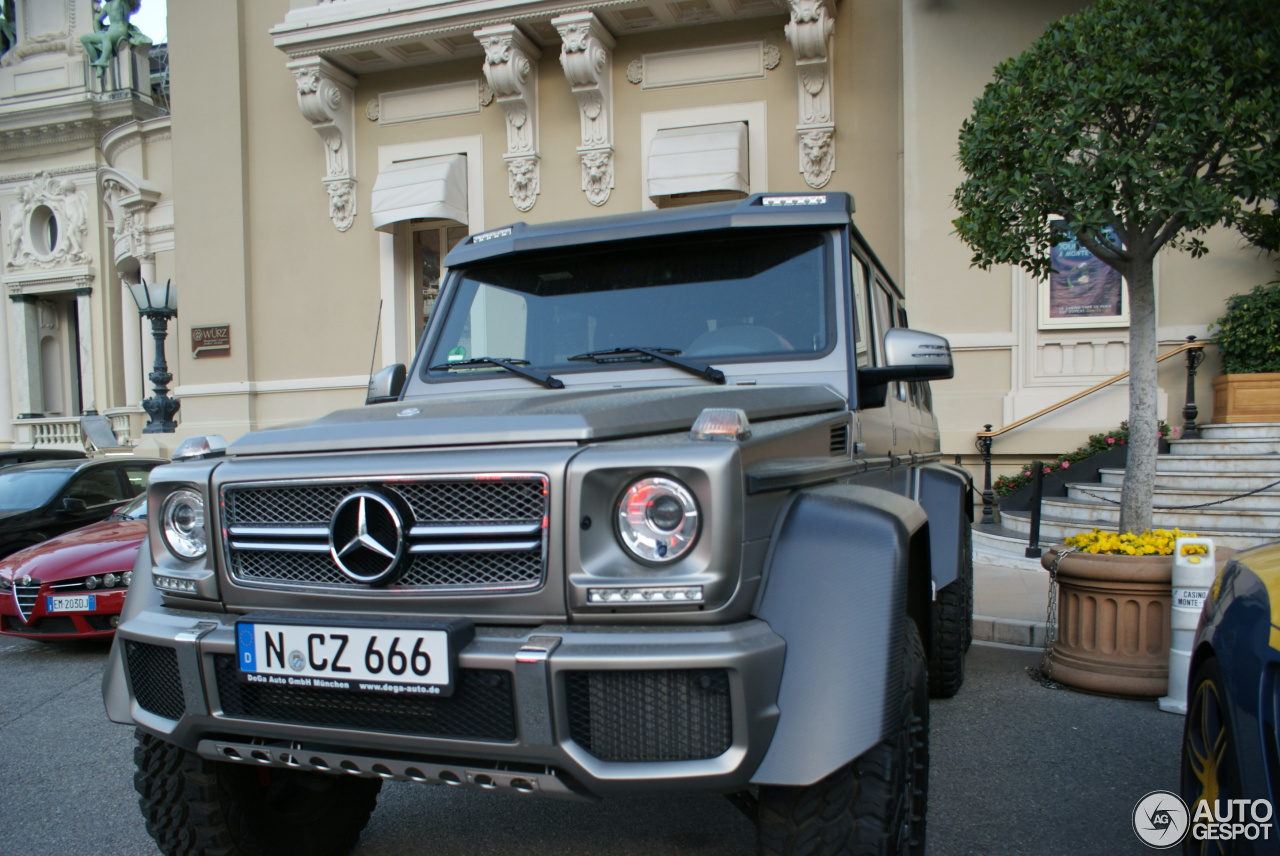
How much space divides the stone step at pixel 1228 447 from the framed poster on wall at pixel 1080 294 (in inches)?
60.7

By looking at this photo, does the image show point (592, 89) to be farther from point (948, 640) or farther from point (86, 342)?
point (86, 342)

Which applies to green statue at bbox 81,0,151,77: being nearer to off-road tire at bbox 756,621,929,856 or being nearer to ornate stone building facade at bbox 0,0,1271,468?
ornate stone building facade at bbox 0,0,1271,468

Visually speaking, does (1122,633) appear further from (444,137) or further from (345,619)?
(444,137)

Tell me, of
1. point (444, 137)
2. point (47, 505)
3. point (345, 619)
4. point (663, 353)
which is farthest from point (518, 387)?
point (444, 137)

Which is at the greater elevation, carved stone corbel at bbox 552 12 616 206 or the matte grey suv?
carved stone corbel at bbox 552 12 616 206

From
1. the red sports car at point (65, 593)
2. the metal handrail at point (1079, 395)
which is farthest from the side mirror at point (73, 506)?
the metal handrail at point (1079, 395)

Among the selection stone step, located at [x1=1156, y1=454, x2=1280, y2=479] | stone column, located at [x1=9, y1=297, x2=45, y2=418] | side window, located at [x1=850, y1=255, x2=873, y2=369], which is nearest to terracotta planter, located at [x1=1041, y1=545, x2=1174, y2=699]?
side window, located at [x1=850, y1=255, x2=873, y2=369]

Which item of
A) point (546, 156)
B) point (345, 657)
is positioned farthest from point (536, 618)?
point (546, 156)

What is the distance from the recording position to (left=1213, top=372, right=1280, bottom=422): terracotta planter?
30.3 ft

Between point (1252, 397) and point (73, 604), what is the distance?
1063 centimetres

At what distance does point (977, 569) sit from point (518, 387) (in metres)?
6.53

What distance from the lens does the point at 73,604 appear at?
20.4 ft

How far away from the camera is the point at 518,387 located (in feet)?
9.54

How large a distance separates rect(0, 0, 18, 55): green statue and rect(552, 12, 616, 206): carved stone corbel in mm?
19003
